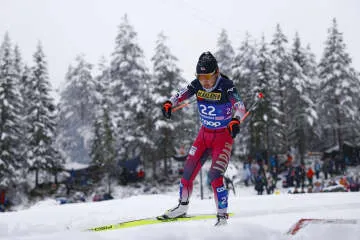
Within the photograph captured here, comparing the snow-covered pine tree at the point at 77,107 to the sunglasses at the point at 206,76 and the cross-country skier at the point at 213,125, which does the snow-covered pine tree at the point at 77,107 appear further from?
the sunglasses at the point at 206,76

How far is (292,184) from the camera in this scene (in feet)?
71.3

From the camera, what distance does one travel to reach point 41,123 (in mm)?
27844

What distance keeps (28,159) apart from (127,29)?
41.3 ft

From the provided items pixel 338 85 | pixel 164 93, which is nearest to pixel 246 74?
pixel 164 93

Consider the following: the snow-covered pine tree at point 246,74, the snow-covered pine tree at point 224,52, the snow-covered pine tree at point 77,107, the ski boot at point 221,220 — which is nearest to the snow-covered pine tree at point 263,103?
the snow-covered pine tree at point 246,74

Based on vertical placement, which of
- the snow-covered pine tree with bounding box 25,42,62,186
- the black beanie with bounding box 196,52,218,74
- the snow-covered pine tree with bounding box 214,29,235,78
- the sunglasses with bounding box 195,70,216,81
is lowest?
the sunglasses with bounding box 195,70,216,81

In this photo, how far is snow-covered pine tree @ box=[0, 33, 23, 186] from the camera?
82.1ft

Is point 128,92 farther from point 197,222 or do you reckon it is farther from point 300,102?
point 197,222

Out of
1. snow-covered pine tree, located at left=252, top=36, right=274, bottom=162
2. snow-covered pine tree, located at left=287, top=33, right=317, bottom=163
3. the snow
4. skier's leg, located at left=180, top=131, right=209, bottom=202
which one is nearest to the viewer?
the snow

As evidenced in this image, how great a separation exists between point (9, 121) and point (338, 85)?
986 inches

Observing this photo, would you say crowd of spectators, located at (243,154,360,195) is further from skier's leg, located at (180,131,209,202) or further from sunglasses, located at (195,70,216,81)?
sunglasses, located at (195,70,216,81)

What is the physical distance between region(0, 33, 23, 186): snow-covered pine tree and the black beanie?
901 inches

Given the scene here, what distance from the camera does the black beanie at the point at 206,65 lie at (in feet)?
16.3

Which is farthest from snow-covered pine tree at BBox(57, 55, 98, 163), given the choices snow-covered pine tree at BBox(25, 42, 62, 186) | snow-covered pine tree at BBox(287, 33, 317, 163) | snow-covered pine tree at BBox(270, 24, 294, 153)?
snow-covered pine tree at BBox(287, 33, 317, 163)
